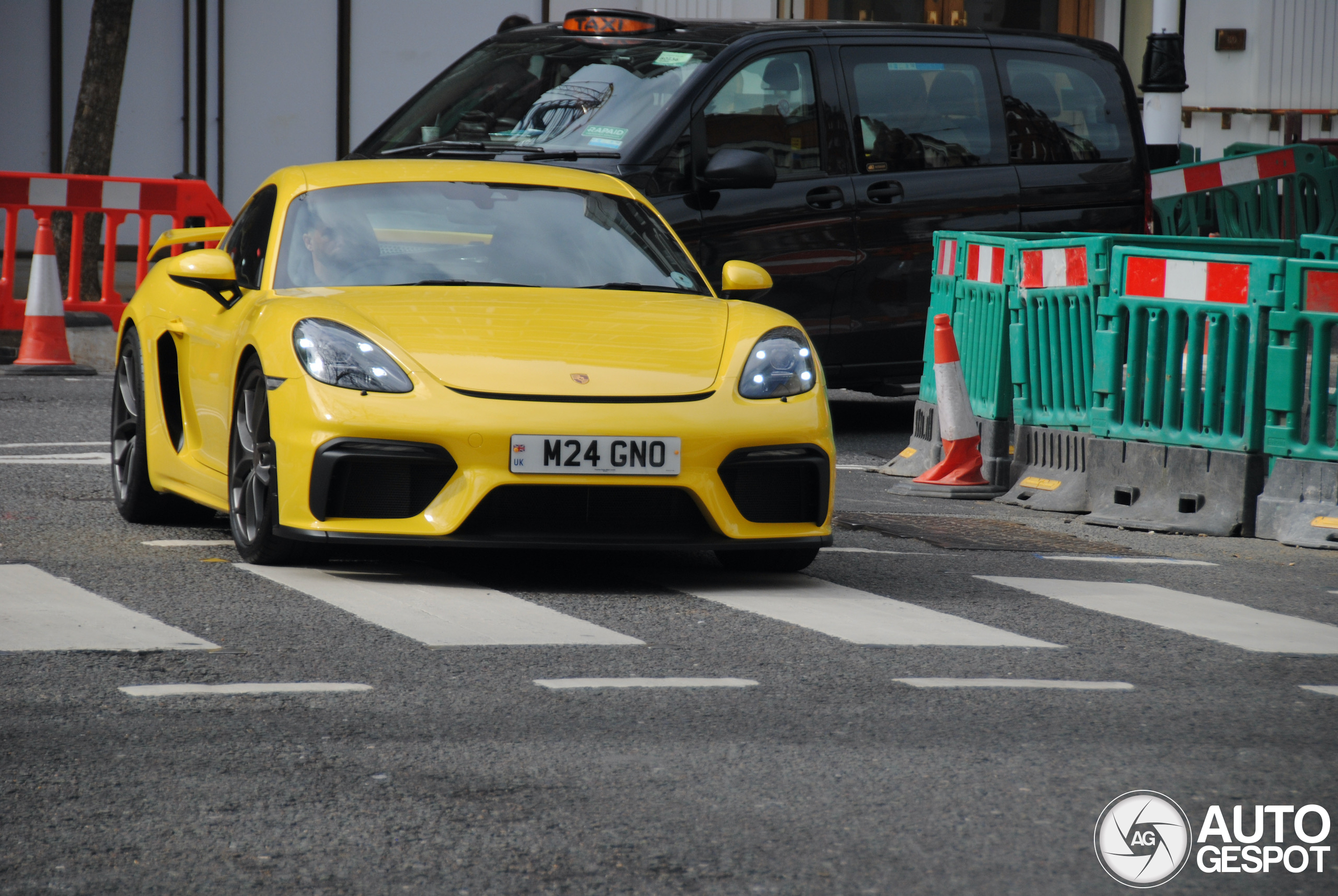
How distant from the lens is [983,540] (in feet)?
25.6

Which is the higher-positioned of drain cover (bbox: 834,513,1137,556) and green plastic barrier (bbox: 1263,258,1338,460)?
green plastic barrier (bbox: 1263,258,1338,460)

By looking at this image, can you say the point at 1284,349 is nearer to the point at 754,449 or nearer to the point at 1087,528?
the point at 1087,528

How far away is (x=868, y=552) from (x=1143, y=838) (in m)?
3.56

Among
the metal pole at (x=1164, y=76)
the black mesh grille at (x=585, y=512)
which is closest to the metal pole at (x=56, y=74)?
the metal pole at (x=1164, y=76)

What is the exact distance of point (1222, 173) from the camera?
54.2ft

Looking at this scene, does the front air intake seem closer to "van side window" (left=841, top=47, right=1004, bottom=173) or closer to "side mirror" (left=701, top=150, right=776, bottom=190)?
"side mirror" (left=701, top=150, right=776, bottom=190)

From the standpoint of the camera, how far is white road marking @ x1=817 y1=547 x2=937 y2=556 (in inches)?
287

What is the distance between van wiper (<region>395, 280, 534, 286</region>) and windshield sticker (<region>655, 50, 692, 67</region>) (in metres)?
3.58

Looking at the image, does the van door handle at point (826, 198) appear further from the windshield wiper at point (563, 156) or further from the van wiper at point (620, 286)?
the van wiper at point (620, 286)

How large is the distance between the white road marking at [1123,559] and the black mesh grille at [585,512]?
180 cm

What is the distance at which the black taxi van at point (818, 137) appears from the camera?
9.95 metres

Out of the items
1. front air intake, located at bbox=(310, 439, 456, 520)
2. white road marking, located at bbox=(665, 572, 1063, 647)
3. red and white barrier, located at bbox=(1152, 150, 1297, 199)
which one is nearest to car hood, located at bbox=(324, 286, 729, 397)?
front air intake, located at bbox=(310, 439, 456, 520)

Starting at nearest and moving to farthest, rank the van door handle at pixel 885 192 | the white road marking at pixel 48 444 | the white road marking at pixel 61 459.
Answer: the white road marking at pixel 61 459 → the white road marking at pixel 48 444 → the van door handle at pixel 885 192

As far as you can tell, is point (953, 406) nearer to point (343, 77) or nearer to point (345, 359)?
point (345, 359)
